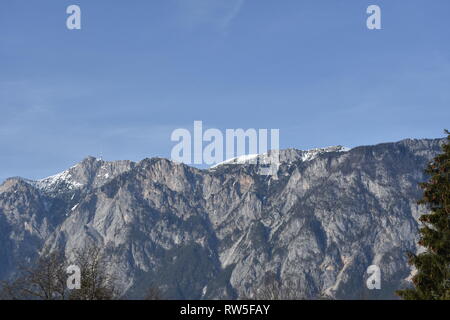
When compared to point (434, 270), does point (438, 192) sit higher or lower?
higher

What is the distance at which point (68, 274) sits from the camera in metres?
66.9

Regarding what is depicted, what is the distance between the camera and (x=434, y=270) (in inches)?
2045
